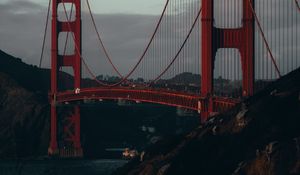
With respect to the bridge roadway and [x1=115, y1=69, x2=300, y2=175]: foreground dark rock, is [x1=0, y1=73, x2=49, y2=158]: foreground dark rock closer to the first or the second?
the bridge roadway

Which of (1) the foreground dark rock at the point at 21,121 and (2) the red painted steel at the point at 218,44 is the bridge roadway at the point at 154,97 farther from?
(1) the foreground dark rock at the point at 21,121

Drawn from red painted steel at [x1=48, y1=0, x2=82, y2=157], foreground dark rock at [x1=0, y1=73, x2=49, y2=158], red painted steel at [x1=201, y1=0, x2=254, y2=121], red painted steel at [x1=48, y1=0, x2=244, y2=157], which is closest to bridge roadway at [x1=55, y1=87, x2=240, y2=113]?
red painted steel at [x1=48, y1=0, x2=244, y2=157]

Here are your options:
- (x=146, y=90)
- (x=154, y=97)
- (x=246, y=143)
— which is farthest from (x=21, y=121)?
(x=246, y=143)

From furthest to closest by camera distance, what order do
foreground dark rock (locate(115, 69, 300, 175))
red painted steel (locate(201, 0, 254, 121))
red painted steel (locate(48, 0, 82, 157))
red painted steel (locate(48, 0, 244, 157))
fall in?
red painted steel (locate(48, 0, 82, 157)) < red painted steel (locate(48, 0, 244, 157)) < red painted steel (locate(201, 0, 254, 121)) < foreground dark rock (locate(115, 69, 300, 175))

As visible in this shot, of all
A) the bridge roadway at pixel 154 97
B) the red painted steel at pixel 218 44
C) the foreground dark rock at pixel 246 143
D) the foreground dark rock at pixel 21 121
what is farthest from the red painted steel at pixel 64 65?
the foreground dark rock at pixel 246 143

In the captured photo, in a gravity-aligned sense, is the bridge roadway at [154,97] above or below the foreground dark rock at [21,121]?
above
